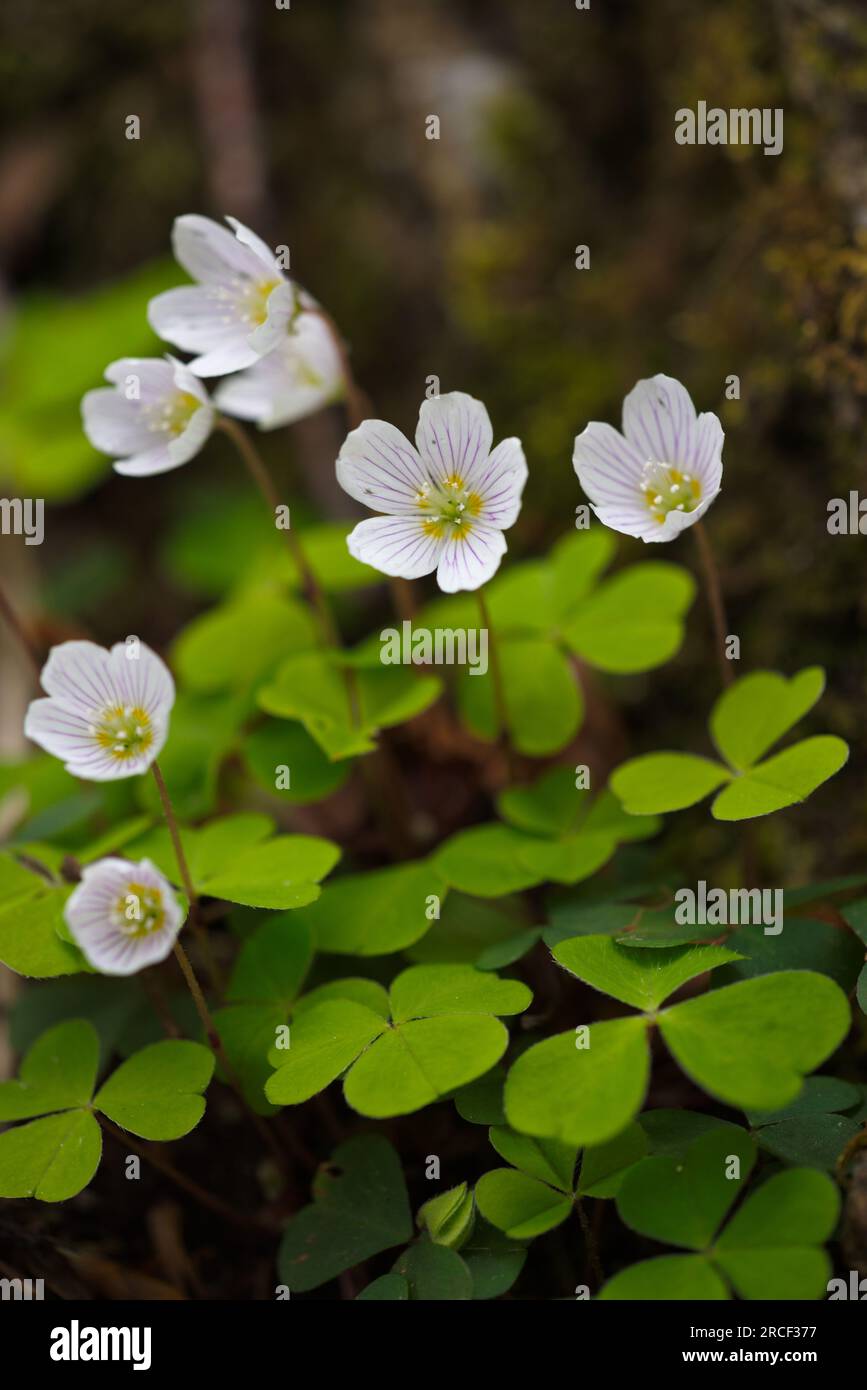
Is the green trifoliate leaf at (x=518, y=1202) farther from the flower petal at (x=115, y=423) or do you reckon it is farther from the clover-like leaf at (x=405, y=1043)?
the flower petal at (x=115, y=423)

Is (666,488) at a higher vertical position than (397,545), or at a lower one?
higher

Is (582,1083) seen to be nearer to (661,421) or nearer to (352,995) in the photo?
(352,995)

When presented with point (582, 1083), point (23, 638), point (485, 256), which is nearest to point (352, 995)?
point (582, 1083)

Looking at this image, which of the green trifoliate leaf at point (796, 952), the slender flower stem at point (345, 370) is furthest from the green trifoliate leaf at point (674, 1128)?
the slender flower stem at point (345, 370)

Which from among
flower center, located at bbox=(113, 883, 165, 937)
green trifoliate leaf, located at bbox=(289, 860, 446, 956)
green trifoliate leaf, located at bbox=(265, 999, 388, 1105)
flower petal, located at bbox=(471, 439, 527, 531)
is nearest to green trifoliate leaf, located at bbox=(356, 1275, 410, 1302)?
green trifoliate leaf, located at bbox=(265, 999, 388, 1105)

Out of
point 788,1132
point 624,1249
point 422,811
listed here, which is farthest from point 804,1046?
point 422,811

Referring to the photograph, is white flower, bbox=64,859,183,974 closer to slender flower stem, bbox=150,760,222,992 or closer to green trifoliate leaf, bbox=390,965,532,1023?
slender flower stem, bbox=150,760,222,992
